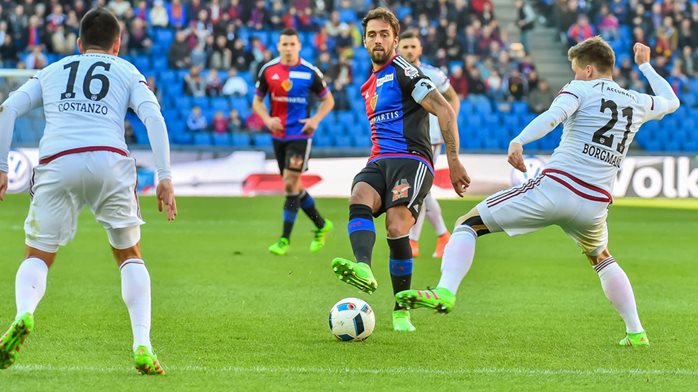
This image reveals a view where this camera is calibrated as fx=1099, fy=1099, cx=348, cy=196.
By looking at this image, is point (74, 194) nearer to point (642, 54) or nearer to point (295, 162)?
point (642, 54)

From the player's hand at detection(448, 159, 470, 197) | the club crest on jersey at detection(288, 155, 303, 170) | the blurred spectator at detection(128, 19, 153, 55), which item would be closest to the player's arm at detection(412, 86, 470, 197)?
the player's hand at detection(448, 159, 470, 197)

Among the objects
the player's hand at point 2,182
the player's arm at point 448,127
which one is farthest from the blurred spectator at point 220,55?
the player's hand at point 2,182

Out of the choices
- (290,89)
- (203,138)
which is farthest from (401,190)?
(203,138)

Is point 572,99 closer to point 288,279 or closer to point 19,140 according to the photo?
point 288,279

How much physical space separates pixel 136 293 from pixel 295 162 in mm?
7107

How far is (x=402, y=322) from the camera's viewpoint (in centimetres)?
754

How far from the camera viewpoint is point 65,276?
33.9 feet

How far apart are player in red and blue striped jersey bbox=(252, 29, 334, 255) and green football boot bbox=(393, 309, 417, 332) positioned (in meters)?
5.26

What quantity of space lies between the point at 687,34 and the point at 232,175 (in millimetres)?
13200

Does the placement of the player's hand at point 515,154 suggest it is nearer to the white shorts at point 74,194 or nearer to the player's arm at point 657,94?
the player's arm at point 657,94

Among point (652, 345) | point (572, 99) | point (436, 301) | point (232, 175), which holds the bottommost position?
point (232, 175)

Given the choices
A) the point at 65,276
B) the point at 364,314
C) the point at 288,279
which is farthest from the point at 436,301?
the point at 65,276

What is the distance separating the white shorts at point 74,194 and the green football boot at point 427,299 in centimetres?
158

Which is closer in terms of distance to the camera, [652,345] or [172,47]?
[652,345]
